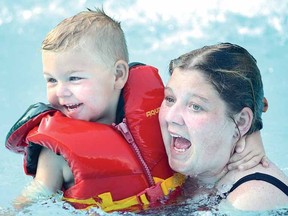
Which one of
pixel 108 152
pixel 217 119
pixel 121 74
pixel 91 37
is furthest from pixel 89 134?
pixel 217 119

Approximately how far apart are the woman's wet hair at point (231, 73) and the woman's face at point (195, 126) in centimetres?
4

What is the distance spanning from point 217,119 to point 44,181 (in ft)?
3.28

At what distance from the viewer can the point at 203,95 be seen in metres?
3.86

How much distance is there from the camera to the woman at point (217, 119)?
12.7 feet

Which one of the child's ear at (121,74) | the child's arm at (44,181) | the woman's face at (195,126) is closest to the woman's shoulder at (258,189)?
the woman's face at (195,126)

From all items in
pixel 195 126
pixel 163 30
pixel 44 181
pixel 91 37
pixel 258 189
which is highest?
pixel 91 37

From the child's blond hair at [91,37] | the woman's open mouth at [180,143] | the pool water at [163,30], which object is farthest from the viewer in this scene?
the pool water at [163,30]

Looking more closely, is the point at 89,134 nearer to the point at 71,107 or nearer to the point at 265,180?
the point at 71,107

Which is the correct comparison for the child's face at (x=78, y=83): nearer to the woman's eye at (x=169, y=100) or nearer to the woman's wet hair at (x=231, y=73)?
the woman's eye at (x=169, y=100)

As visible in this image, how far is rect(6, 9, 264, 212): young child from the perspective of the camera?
3.77 m

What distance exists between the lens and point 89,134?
3.84m

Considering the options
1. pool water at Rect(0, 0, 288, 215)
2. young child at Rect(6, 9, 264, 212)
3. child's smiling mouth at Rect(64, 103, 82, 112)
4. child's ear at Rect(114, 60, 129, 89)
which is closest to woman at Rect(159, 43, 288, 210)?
young child at Rect(6, 9, 264, 212)

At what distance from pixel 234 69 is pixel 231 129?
336mm

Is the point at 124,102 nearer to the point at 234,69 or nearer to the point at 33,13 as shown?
the point at 234,69
